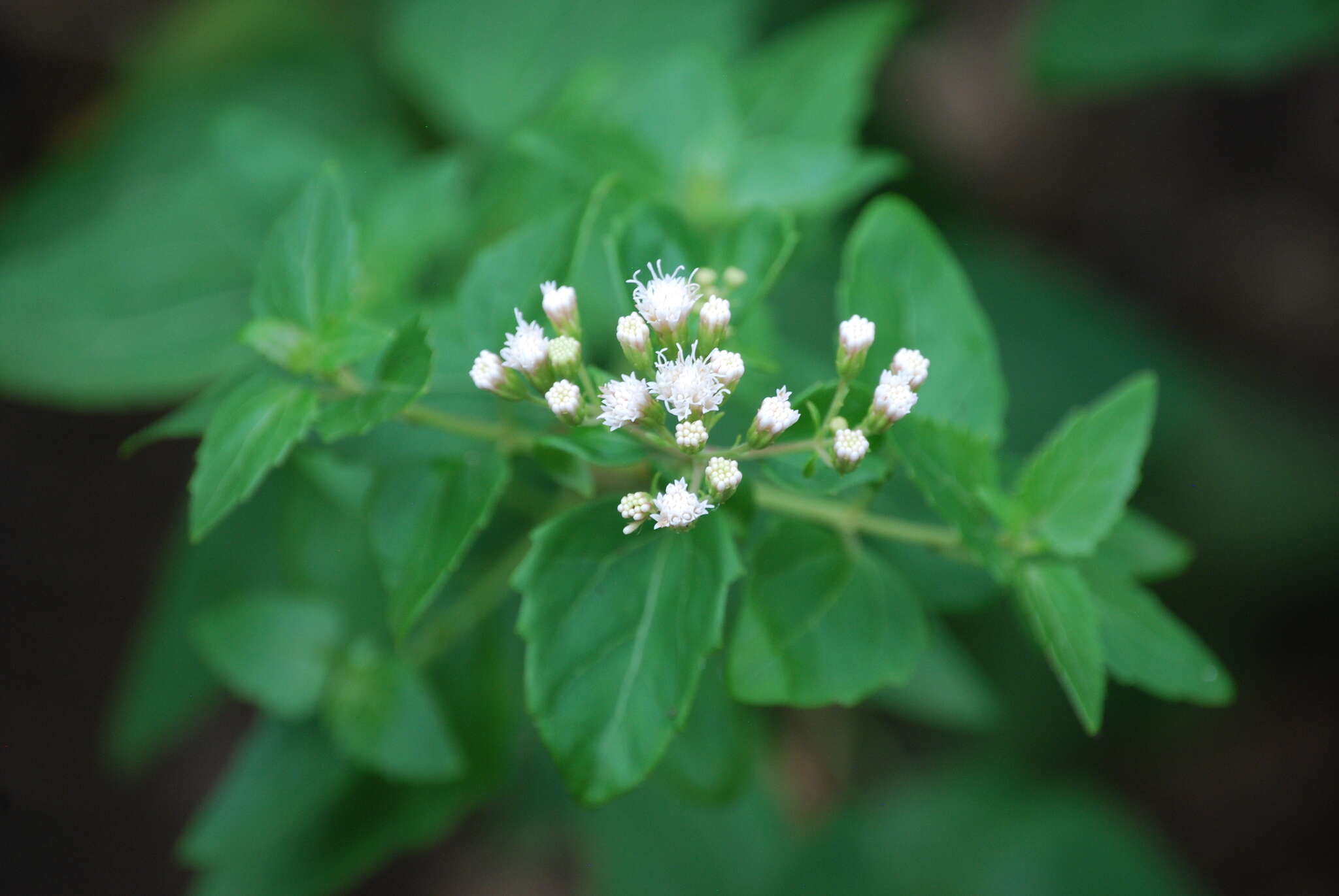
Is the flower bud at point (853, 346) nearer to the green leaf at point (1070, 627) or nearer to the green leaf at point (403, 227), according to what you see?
the green leaf at point (1070, 627)

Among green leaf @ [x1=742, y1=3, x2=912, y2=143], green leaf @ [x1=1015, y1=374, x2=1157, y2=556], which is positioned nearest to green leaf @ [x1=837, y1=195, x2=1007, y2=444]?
green leaf @ [x1=1015, y1=374, x2=1157, y2=556]

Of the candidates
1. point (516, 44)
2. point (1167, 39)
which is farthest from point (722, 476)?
point (1167, 39)

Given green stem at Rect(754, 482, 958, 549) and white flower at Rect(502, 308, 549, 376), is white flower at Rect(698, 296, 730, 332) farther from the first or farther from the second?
green stem at Rect(754, 482, 958, 549)

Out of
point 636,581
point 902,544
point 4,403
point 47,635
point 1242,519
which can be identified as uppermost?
point 636,581

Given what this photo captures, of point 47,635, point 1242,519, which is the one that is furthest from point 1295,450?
point 47,635

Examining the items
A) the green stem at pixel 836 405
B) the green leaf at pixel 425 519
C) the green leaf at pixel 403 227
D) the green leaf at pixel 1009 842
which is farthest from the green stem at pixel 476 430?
the green leaf at pixel 1009 842

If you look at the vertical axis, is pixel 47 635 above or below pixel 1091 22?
below

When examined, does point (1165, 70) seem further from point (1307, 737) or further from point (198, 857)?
point (198, 857)
